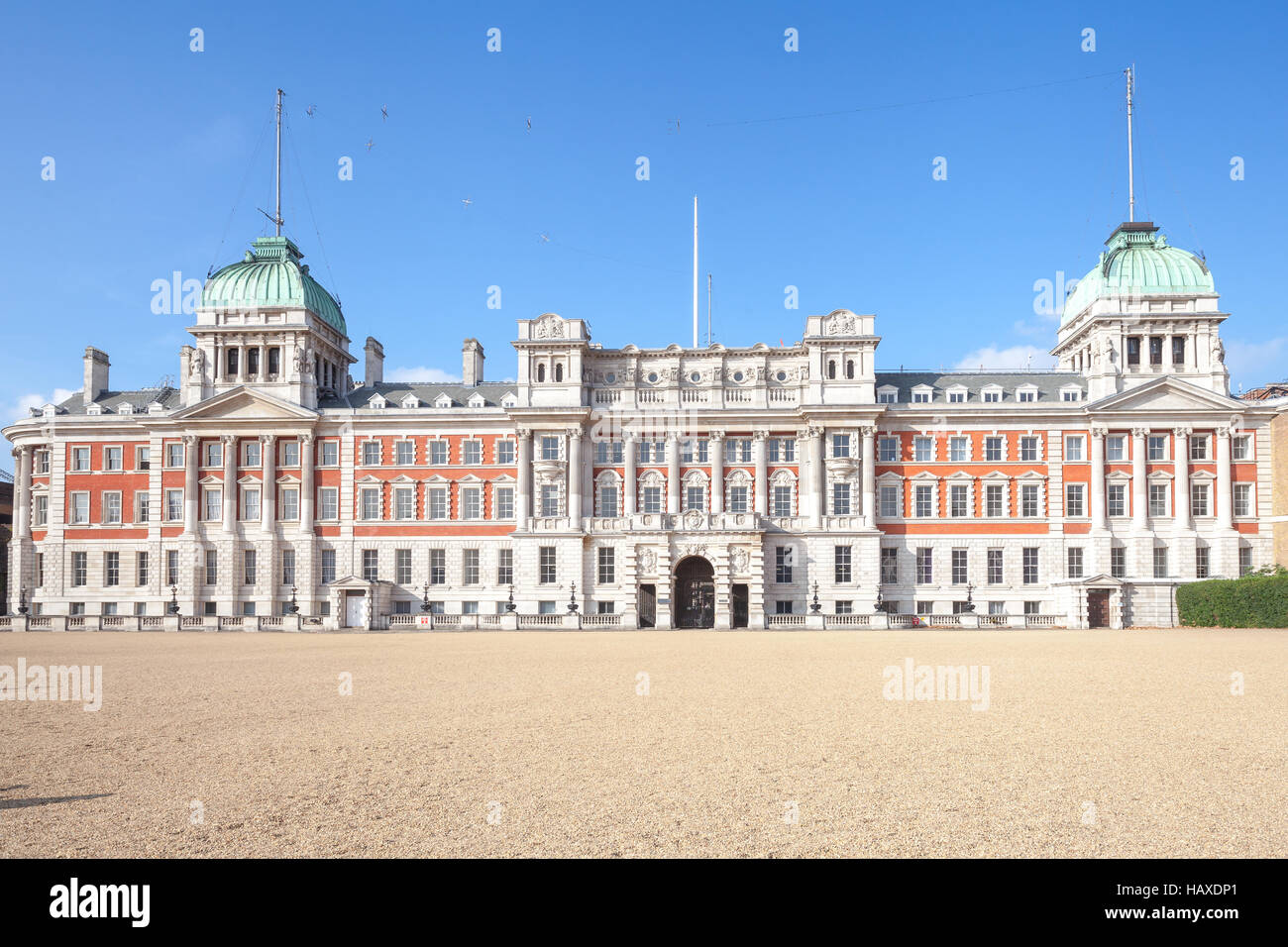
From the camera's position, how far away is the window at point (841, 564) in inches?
2383

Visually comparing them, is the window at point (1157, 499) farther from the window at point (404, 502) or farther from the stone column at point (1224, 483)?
the window at point (404, 502)

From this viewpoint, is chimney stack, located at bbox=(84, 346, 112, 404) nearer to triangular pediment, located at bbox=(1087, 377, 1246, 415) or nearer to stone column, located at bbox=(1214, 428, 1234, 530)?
triangular pediment, located at bbox=(1087, 377, 1246, 415)

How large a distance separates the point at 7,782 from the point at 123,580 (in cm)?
5836

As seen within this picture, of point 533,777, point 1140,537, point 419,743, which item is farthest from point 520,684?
point 1140,537

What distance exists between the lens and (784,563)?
6072 cm

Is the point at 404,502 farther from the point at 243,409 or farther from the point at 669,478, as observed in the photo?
the point at 669,478

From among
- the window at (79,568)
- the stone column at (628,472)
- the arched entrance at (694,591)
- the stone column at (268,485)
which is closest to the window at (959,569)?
the arched entrance at (694,591)

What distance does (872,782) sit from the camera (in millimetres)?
12445

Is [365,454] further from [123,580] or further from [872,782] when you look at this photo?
[872,782]

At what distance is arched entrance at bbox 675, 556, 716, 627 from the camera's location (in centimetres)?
6050

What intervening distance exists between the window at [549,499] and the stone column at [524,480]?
83 cm

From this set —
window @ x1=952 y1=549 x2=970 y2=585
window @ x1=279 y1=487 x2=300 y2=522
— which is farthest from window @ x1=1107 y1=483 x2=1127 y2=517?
window @ x1=279 y1=487 x2=300 y2=522

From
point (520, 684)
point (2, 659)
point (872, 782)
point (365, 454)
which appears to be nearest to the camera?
point (872, 782)

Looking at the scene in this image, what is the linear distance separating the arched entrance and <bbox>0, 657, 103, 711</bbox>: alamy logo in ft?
121
